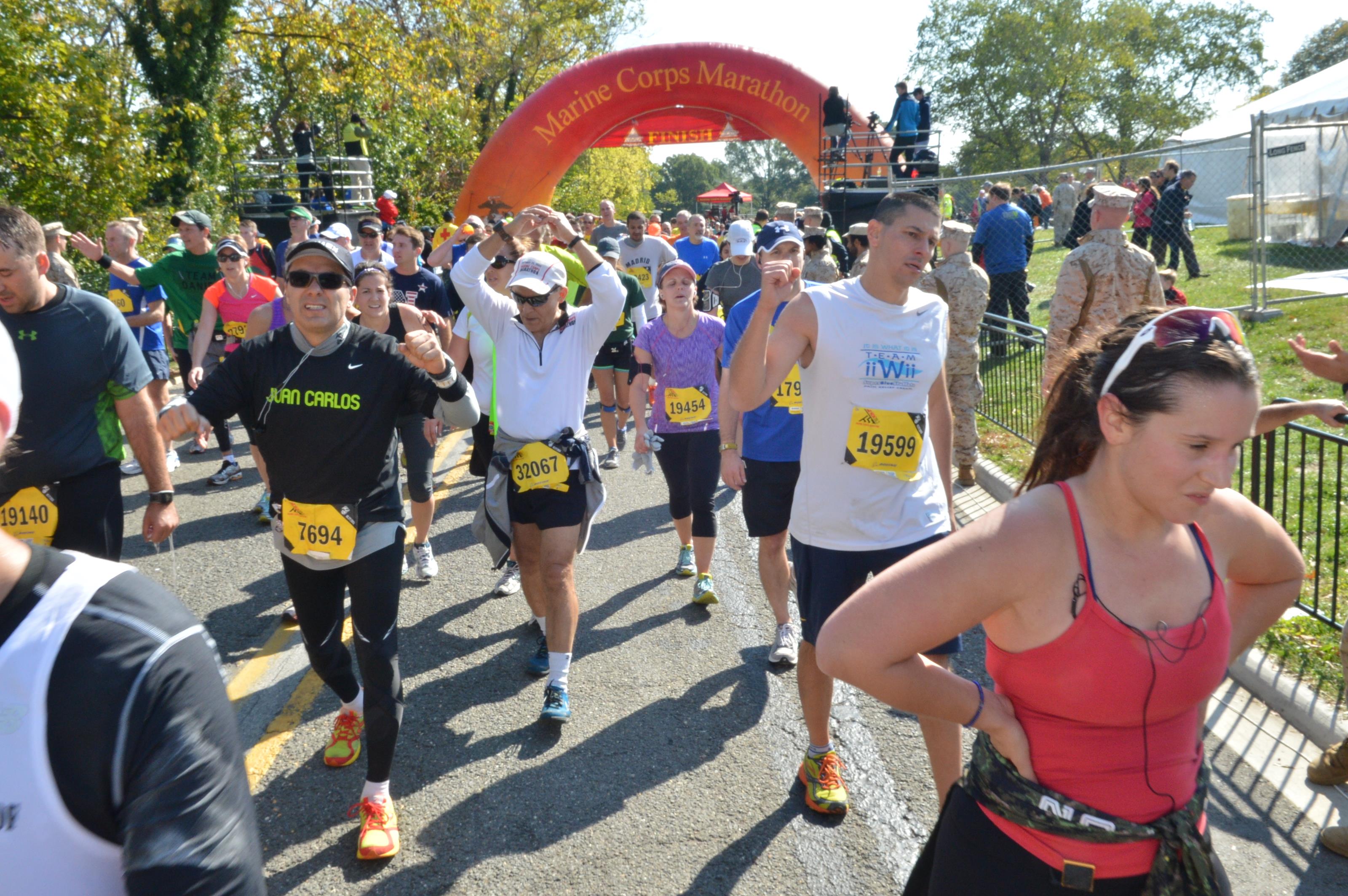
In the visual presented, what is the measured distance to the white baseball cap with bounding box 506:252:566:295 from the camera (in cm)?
443

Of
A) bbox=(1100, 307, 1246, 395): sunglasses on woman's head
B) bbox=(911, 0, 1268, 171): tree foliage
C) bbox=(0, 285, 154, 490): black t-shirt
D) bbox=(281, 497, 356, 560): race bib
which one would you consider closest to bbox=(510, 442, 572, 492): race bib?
bbox=(281, 497, 356, 560): race bib

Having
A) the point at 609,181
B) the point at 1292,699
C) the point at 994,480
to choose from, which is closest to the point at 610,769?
the point at 1292,699

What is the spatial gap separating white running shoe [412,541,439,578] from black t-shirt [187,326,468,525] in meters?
2.57

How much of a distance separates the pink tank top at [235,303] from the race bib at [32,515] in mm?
4135

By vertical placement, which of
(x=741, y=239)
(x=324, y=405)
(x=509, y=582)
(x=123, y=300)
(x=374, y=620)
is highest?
(x=741, y=239)

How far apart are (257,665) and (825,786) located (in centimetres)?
302

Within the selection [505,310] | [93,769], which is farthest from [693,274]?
[93,769]

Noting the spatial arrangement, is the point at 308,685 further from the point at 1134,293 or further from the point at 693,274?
the point at 1134,293

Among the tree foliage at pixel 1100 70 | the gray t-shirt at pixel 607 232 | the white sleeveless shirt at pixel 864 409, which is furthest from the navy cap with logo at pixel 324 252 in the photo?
the tree foliage at pixel 1100 70

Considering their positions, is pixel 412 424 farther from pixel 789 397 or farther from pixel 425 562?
pixel 789 397

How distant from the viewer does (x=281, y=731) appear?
13.9 feet

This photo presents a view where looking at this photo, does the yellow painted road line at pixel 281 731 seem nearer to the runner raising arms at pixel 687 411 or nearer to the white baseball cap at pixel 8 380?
the runner raising arms at pixel 687 411

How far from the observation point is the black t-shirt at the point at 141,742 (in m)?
1.12

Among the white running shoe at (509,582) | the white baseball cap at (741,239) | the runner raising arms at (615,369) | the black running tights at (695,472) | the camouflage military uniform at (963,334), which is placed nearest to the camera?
the black running tights at (695,472)
